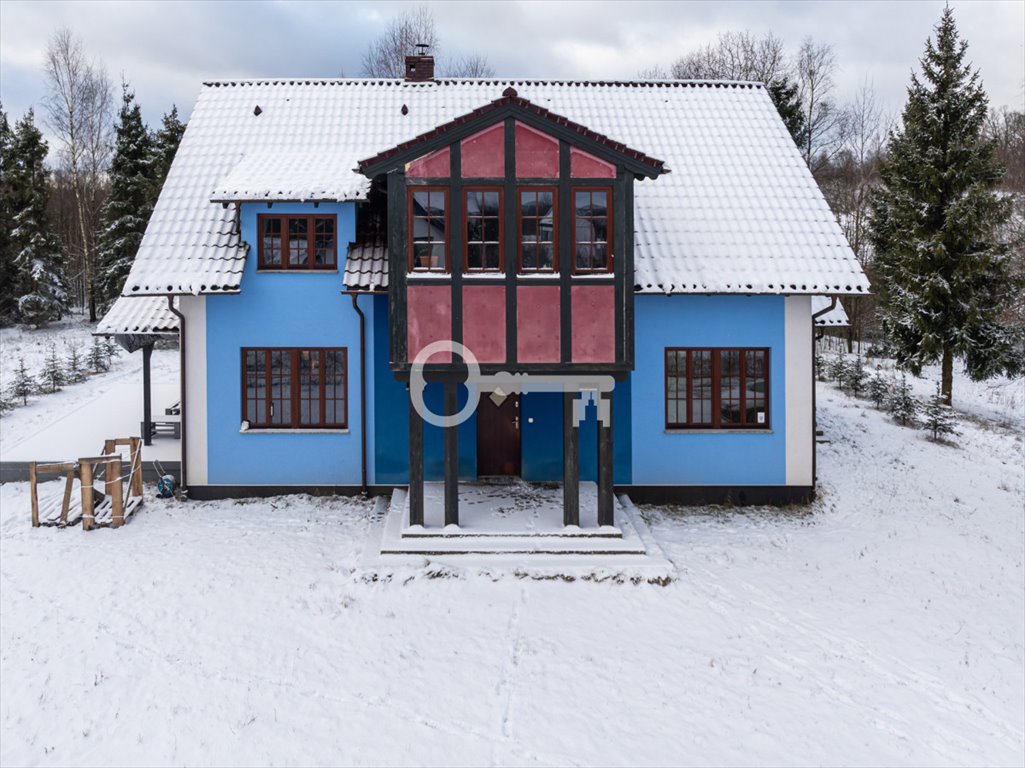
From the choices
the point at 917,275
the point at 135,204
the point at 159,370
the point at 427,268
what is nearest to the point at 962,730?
the point at 427,268

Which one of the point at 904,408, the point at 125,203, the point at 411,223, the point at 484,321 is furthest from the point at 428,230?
the point at 125,203

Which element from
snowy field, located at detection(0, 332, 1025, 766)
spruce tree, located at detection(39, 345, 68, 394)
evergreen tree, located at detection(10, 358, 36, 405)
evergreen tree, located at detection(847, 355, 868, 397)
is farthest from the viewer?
evergreen tree, located at detection(847, 355, 868, 397)

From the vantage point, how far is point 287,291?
469 inches

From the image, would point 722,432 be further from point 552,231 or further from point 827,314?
point 552,231

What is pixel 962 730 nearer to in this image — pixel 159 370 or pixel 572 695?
pixel 572 695

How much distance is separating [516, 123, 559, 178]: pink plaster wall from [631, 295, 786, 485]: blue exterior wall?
3354 mm

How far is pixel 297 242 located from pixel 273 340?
1.81 meters

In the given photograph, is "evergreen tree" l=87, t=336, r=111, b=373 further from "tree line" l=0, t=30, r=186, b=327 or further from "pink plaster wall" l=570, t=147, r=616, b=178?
"pink plaster wall" l=570, t=147, r=616, b=178

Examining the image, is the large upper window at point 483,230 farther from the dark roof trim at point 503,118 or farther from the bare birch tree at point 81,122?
the bare birch tree at point 81,122

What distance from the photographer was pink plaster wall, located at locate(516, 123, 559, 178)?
380 inches

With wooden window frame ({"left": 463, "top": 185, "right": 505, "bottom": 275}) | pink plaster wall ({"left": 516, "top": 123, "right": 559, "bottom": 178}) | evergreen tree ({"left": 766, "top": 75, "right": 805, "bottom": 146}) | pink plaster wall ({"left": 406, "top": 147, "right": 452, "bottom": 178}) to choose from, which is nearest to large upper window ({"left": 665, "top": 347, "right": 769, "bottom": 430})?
wooden window frame ({"left": 463, "top": 185, "right": 505, "bottom": 275})

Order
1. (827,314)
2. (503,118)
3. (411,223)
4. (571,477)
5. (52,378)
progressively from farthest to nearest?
(52,378)
(827,314)
(571,477)
(411,223)
(503,118)

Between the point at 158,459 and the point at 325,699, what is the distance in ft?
27.3

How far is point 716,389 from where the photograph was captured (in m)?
12.2
